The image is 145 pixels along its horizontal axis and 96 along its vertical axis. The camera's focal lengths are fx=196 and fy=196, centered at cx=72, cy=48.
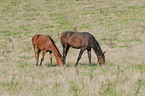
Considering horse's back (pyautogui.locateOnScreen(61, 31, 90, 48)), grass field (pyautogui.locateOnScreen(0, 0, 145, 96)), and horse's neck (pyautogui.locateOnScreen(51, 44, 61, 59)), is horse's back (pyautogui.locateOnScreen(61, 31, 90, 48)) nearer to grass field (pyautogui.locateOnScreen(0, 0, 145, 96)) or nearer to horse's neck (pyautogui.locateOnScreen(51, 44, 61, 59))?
horse's neck (pyautogui.locateOnScreen(51, 44, 61, 59))

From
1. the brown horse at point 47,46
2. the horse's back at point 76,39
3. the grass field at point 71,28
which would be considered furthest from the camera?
the horse's back at point 76,39

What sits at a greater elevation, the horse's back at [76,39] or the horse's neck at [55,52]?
the horse's back at [76,39]

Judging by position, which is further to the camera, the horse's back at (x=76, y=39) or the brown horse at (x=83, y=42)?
the horse's back at (x=76, y=39)

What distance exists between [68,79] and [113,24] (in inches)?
891

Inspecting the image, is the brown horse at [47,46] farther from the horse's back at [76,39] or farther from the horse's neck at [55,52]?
the horse's back at [76,39]

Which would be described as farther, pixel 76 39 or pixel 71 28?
pixel 71 28

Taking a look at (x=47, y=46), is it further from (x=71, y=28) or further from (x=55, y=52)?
(x=71, y=28)

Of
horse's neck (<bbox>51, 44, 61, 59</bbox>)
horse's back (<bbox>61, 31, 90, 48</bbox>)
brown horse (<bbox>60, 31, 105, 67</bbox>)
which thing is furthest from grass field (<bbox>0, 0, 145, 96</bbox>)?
horse's back (<bbox>61, 31, 90, 48</bbox>)

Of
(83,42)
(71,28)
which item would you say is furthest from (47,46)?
(71,28)

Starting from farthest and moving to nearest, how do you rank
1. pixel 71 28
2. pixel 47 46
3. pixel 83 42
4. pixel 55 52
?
pixel 71 28, pixel 47 46, pixel 83 42, pixel 55 52

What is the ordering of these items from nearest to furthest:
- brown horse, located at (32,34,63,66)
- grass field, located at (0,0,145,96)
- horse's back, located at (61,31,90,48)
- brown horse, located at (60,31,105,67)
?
grass field, located at (0,0,145,96), brown horse, located at (32,34,63,66), brown horse, located at (60,31,105,67), horse's back, located at (61,31,90,48)

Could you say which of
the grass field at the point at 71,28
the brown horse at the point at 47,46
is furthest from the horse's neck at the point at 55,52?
the grass field at the point at 71,28

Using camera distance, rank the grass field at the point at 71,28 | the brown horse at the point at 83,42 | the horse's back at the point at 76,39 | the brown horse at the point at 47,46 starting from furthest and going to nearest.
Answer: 1. the horse's back at the point at 76,39
2. the brown horse at the point at 83,42
3. the brown horse at the point at 47,46
4. the grass field at the point at 71,28

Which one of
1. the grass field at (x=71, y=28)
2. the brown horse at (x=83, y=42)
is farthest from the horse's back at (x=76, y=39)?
the grass field at (x=71, y=28)
